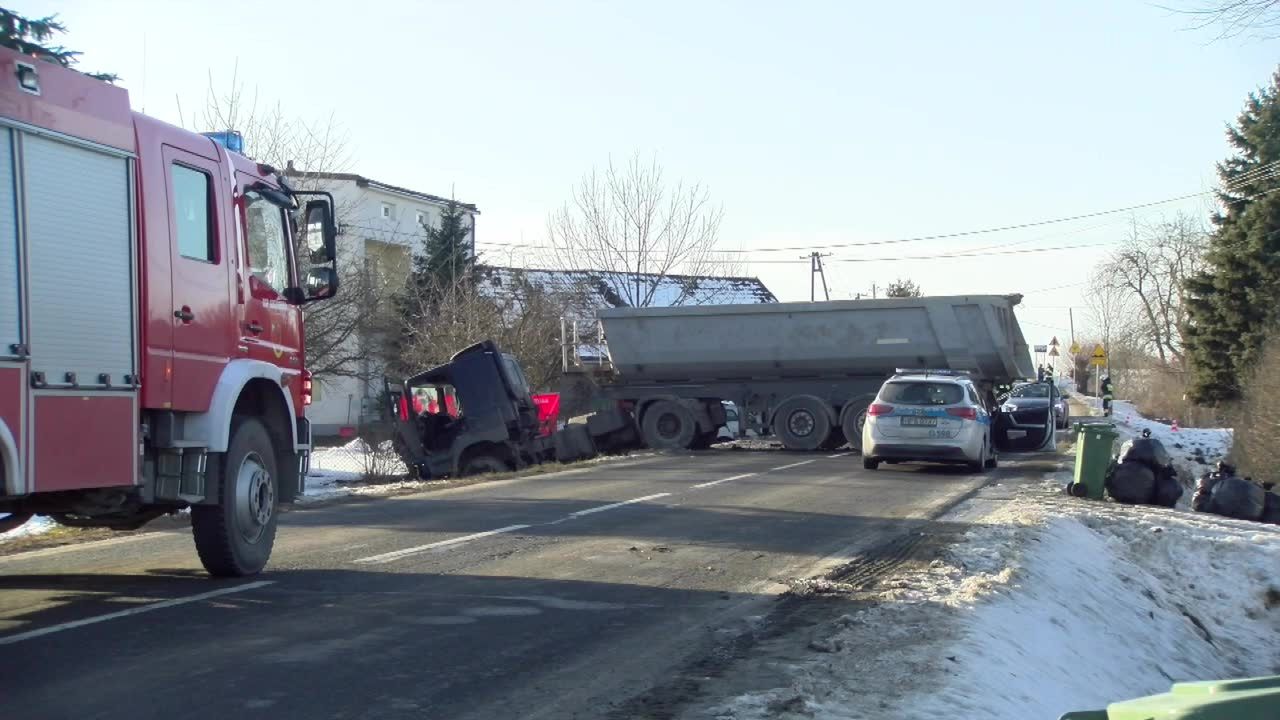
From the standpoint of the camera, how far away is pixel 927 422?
1966cm

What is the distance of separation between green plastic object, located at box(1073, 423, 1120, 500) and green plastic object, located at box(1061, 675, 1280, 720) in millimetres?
14061

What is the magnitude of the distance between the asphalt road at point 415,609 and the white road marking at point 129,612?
0.02 m

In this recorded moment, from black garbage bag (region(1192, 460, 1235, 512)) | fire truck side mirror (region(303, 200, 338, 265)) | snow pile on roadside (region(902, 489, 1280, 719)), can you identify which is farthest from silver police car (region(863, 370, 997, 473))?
fire truck side mirror (region(303, 200, 338, 265))

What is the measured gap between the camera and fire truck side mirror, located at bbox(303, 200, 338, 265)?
9.01 m

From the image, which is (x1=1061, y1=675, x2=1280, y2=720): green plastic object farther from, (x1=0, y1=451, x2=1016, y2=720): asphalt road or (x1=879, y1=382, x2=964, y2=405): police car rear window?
(x1=879, y1=382, x2=964, y2=405): police car rear window

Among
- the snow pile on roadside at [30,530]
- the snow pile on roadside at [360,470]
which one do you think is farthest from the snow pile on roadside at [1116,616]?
the snow pile on roadside at [360,470]

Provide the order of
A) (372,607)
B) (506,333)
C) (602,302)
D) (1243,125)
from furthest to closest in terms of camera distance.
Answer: (602,302), (1243,125), (506,333), (372,607)

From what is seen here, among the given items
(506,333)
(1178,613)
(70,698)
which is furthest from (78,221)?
(506,333)

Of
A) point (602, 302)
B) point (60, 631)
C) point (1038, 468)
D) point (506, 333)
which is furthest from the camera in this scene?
point (602, 302)

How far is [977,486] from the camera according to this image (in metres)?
17.8

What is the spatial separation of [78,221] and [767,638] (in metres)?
4.29

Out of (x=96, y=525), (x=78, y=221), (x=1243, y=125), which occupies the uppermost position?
(x=1243, y=125)

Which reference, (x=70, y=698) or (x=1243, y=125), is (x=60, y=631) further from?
(x=1243, y=125)

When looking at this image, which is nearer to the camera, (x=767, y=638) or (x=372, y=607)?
(x=767, y=638)
